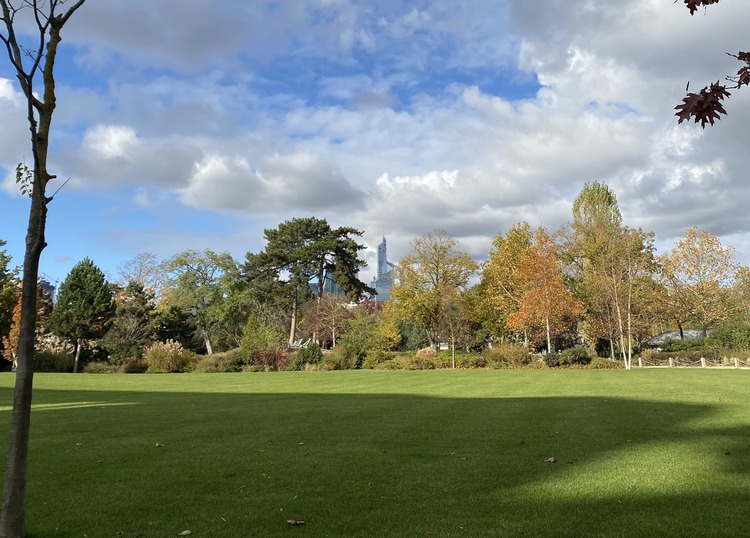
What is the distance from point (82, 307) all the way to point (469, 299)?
104 ft

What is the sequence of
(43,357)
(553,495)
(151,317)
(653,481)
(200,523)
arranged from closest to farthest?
(200,523)
(553,495)
(653,481)
(43,357)
(151,317)

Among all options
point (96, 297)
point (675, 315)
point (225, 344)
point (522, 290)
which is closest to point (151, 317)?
point (96, 297)

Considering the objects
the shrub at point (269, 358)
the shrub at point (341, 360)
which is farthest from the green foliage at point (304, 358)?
the shrub at point (269, 358)

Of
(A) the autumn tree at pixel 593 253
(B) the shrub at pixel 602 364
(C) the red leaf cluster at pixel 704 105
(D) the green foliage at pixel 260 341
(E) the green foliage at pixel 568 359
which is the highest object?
(A) the autumn tree at pixel 593 253

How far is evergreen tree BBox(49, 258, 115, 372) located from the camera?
4188 centimetres

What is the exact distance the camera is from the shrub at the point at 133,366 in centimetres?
3884

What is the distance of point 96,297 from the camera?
4281cm

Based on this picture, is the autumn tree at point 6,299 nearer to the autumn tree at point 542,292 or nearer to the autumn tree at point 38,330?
the autumn tree at point 38,330

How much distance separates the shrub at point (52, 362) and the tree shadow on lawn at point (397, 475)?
111ft

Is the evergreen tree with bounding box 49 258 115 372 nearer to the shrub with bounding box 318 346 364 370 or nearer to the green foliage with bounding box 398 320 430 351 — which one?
the shrub with bounding box 318 346 364 370

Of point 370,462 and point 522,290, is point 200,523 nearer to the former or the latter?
point 370,462

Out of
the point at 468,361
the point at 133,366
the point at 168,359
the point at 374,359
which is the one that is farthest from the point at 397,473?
the point at 133,366

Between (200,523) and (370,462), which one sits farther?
(370,462)

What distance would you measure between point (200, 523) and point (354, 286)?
5409 centimetres
